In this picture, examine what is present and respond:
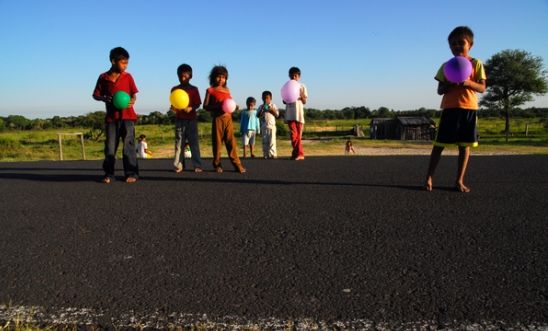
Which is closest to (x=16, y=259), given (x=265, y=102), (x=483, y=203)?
(x=483, y=203)

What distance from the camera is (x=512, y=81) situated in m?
51.8

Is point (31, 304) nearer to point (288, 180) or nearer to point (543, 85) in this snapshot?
point (288, 180)

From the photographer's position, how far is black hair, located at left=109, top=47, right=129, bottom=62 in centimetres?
536

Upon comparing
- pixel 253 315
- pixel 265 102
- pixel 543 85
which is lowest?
pixel 253 315

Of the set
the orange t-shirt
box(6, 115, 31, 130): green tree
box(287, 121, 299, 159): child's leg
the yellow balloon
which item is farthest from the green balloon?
box(6, 115, 31, 130): green tree

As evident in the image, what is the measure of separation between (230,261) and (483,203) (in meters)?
2.83

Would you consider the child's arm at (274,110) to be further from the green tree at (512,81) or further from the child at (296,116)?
the green tree at (512,81)

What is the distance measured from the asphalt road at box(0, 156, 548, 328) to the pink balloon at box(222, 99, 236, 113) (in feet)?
6.18

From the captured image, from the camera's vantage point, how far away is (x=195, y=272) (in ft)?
7.58

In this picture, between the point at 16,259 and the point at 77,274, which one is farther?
the point at 16,259

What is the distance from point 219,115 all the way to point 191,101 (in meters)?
0.53

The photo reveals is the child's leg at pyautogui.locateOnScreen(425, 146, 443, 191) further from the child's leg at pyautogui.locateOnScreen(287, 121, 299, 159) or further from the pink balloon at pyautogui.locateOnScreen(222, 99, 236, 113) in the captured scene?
the child's leg at pyautogui.locateOnScreen(287, 121, 299, 159)

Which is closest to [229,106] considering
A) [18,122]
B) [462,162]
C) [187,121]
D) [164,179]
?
[187,121]

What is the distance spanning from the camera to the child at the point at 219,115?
258 inches
